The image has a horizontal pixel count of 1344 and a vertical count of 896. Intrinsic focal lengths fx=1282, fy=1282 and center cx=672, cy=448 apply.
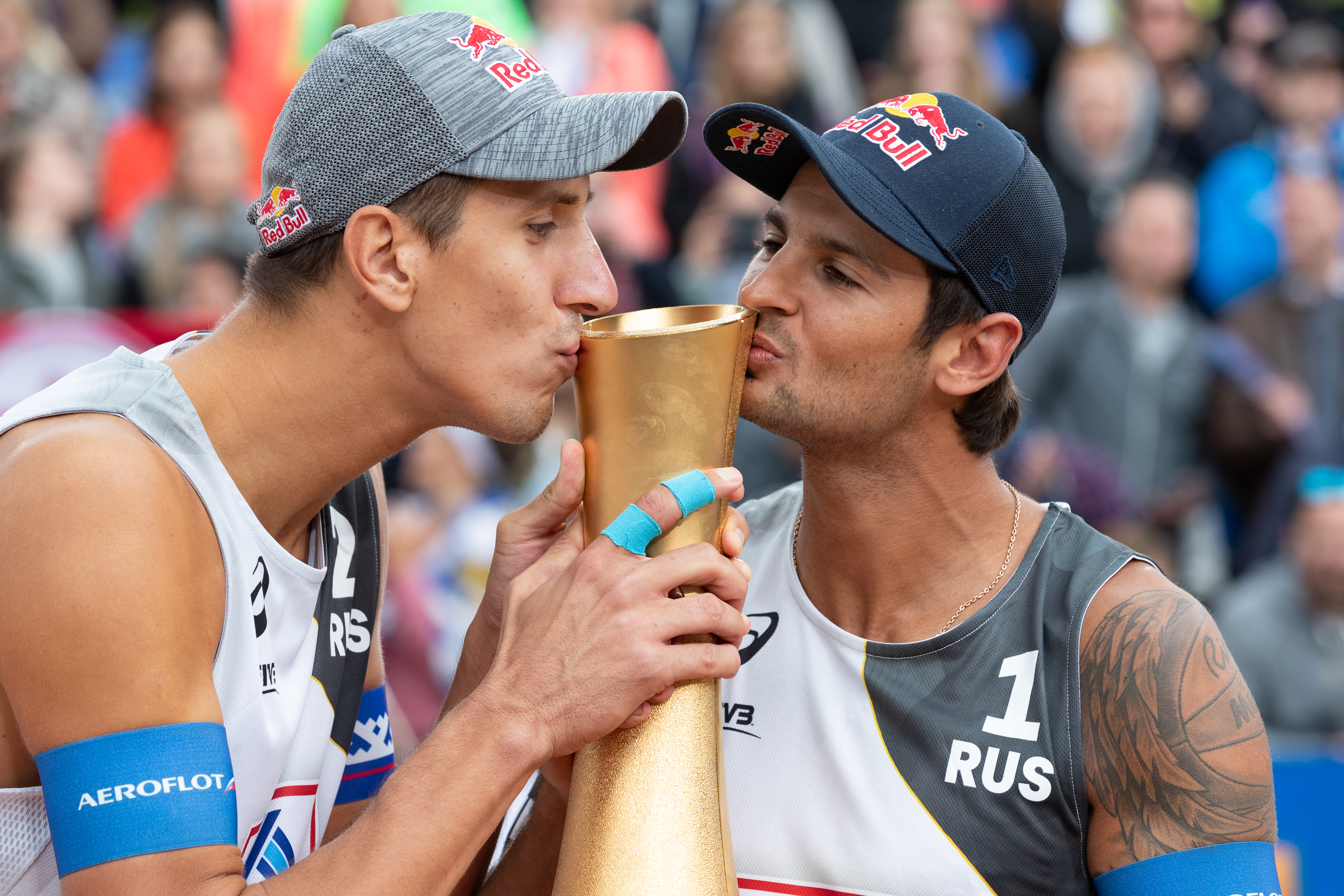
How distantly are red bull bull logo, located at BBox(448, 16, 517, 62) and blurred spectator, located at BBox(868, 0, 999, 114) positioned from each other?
18.1 feet

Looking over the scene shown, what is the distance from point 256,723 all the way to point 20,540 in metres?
0.55

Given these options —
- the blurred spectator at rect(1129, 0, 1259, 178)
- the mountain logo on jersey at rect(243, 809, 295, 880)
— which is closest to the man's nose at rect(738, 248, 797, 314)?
the mountain logo on jersey at rect(243, 809, 295, 880)

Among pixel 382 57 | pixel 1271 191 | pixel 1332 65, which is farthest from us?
pixel 1332 65

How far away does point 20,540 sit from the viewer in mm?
1963

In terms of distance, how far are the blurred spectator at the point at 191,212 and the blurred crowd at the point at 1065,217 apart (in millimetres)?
18

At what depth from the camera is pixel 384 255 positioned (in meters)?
2.32

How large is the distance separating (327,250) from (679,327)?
672 millimetres

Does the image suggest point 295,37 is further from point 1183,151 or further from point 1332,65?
point 1332,65

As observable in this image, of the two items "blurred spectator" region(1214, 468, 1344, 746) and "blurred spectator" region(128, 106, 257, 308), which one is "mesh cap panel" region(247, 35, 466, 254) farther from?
"blurred spectator" region(1214, 468, 1344, 746)

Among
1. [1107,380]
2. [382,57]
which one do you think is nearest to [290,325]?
[382,57]

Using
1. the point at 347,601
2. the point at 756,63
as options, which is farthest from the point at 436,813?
the point at 756,63

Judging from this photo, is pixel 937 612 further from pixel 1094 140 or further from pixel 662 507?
pixel 1094 140

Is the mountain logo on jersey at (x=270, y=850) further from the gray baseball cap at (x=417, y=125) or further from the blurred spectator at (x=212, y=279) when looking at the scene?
the blurred spectator at (x=212, y=279)

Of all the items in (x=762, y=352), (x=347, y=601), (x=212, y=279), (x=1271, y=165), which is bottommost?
(x=347, y=601)
